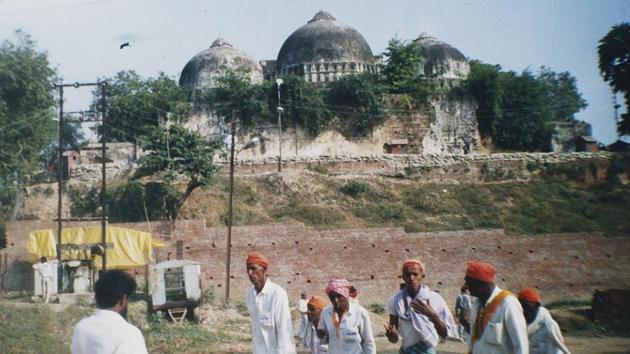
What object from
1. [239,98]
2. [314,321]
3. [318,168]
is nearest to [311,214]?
[318,168]

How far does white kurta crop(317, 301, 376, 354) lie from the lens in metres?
5.34

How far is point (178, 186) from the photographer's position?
2494cm

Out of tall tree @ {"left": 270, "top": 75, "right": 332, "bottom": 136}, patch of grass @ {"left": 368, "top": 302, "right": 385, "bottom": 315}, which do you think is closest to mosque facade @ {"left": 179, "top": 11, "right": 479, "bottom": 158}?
tall tree @ {"left": 270, "top": 75, "right": 332, "bottom": 136}

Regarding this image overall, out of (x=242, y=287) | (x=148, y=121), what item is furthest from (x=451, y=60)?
(x=242, y=287)

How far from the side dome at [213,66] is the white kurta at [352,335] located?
28.6 meters

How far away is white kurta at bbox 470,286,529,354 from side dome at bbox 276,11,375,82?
28813mm

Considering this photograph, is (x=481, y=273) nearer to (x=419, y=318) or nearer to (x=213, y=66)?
(x=419, y=318)

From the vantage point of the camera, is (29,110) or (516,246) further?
(29,110)

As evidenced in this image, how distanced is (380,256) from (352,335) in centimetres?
1368

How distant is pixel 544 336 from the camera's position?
5.49m

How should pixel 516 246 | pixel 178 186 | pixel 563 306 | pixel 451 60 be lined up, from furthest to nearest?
pixel 451 60
pixel 178 186
pixel 516 246
pixel 563 306

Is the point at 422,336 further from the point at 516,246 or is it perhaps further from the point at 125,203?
the point at 125,203

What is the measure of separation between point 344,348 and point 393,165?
2365cm

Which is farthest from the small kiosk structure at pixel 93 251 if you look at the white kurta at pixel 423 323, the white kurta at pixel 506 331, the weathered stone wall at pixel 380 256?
the white kurta at pixel 506 331
